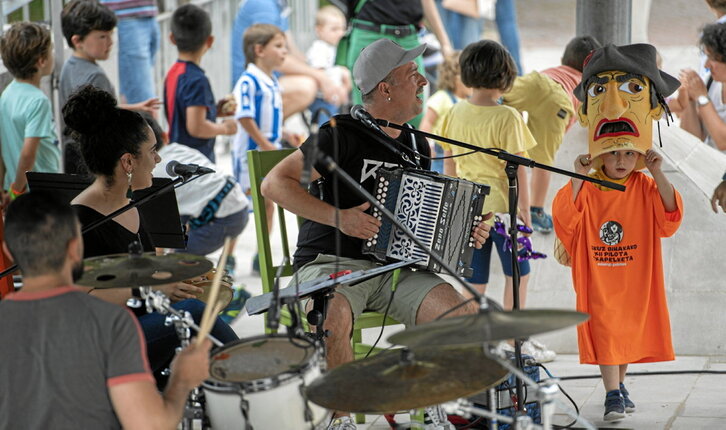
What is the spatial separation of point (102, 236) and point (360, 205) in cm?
104

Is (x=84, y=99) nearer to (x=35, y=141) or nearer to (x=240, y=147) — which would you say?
(x=35, y=141)

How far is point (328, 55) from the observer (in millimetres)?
9930

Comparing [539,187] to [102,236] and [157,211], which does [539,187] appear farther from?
[102,236]

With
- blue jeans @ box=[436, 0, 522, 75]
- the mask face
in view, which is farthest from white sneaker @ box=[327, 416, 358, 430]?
blue jeans @ box=[436, 0, 522, 75]

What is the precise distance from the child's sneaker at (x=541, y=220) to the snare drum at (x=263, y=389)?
2663mm

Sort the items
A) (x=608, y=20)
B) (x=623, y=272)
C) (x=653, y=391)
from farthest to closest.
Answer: (x=608, y=20) < (x=653, y=391) < (x=623, y=272)

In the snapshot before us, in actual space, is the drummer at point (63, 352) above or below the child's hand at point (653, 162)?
below

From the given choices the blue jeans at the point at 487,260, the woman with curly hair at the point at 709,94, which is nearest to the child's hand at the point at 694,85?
the woman with curly hair at the point at 709,94

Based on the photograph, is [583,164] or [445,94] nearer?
[583,164]

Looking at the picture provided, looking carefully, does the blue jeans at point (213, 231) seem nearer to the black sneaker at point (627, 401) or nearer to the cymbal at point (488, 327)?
the black sneaker at point (627, 401)

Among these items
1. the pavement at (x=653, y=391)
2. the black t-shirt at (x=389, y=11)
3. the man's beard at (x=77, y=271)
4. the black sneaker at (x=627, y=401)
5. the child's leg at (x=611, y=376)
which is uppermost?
the black t-shirt at (x=389, y=11)

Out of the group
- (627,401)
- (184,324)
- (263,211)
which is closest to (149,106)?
(263,211)

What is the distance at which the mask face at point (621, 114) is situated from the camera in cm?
409

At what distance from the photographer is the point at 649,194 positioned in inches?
165
